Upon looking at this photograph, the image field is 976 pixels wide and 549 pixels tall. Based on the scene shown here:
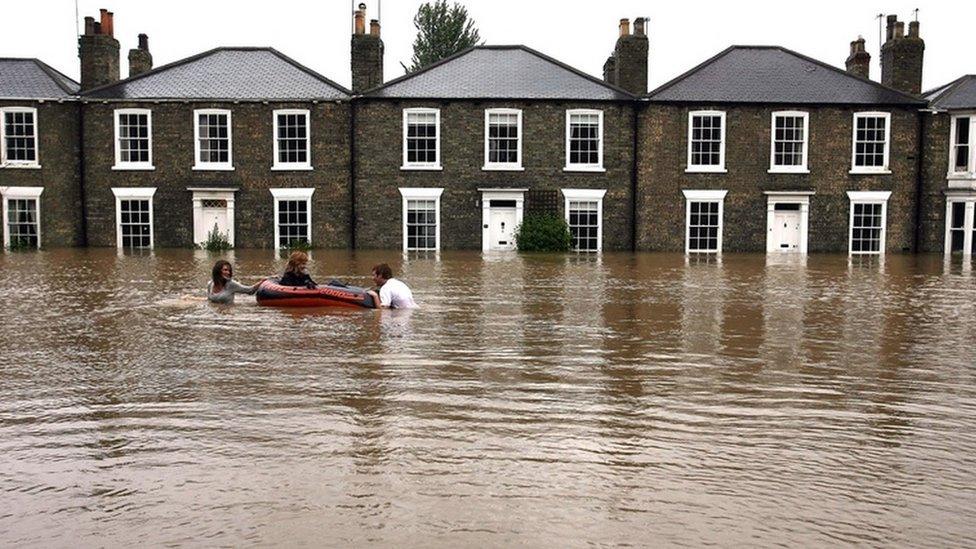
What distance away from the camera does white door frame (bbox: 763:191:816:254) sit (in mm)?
33744

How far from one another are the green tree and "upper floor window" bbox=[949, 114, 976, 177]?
3848 cm

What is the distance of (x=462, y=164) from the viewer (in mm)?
33438

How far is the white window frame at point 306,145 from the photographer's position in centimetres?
3331

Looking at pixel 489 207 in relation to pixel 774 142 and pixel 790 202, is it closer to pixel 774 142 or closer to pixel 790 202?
pixel 774 142

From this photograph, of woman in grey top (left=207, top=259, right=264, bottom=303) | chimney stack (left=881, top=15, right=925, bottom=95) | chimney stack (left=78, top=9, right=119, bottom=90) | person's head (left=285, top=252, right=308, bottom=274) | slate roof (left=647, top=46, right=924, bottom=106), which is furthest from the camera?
chimney stack (left=881, top=15, right=925, bottom=95)

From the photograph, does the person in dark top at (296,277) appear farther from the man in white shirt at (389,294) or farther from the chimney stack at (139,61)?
the chimney stack at (139,61)

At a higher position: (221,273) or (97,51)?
(97,51)

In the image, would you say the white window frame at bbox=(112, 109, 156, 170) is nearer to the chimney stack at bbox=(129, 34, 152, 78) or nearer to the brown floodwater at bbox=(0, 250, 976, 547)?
the chimney stack at bbox=(129, 34, 152, 78)

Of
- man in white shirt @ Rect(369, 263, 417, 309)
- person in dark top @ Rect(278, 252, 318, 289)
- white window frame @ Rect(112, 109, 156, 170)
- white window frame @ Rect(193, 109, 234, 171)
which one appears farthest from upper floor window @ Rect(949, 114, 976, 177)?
white window frame @ Rect(112, 109, 156, 170)

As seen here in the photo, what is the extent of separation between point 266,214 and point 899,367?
2660 centimetres

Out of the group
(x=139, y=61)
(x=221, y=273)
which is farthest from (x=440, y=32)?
(x=221, y=273)

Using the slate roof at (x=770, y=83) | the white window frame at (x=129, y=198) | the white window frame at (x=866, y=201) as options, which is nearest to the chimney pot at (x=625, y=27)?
the slate roof at (x=770, y=83)

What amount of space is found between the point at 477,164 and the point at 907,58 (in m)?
16.3

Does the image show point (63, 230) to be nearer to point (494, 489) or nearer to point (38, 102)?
point (38, 102)
